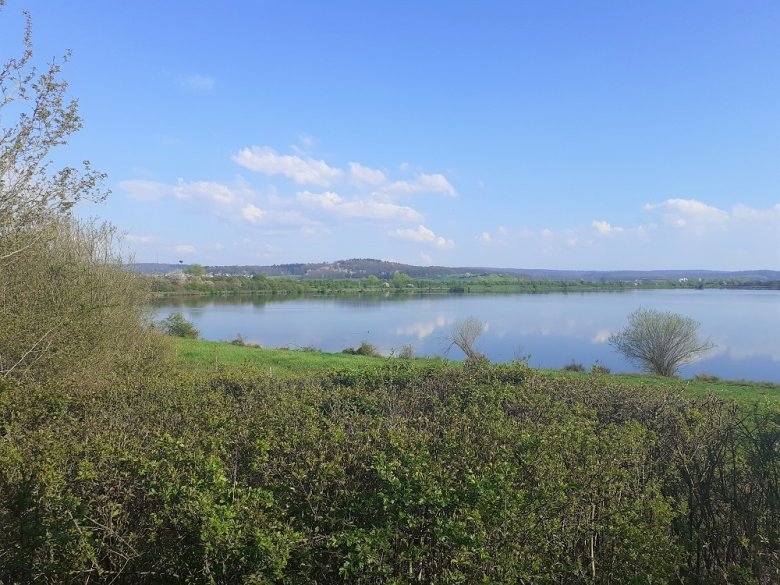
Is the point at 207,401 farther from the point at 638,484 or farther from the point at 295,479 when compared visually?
the point at 638,484

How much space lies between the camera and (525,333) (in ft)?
164

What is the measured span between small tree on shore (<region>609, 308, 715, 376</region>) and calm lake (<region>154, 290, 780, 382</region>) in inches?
120

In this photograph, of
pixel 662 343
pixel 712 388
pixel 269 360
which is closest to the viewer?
pixel 712 388

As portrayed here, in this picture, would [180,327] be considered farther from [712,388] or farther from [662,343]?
[712,388]

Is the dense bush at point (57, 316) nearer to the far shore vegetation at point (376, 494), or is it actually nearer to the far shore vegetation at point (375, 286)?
the far shore vegetation at point (376, 494)

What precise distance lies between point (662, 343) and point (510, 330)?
24.2 m

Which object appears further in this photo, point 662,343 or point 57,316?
point 662,343

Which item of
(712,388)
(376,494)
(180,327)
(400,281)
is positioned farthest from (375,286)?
(376,494)

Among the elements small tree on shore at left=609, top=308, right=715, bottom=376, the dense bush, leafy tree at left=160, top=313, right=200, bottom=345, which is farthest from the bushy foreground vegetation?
leafy tree at left=160, top=313, right=200, bottom=345

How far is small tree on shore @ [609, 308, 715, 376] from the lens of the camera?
2772 cm

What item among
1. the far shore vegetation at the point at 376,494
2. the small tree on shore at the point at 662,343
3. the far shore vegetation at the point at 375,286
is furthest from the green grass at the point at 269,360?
the far shore vegetation at the point at 375,286

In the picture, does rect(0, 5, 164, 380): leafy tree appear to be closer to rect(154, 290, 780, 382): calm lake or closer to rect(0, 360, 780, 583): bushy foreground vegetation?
rect(0, 360, 780, 583): bushy foreground vegetation

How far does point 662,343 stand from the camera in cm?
2800

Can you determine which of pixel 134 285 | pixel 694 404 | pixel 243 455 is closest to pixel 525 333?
pixel 134 285
